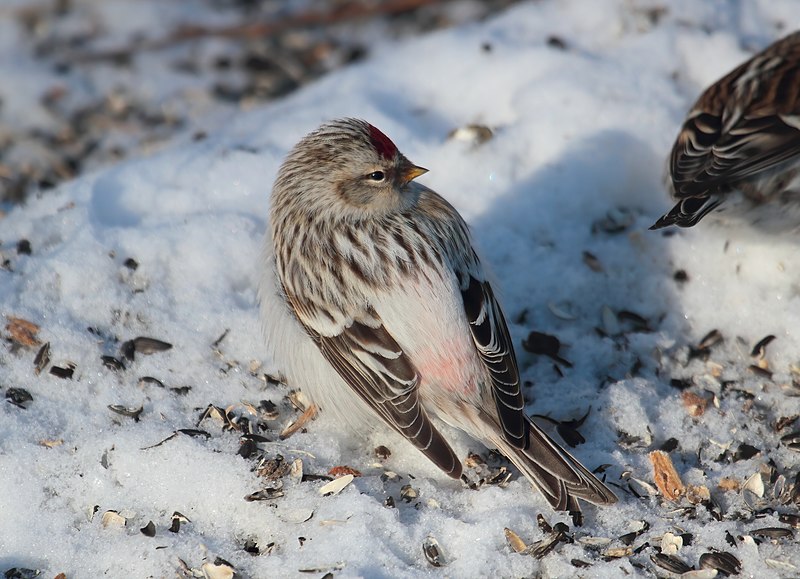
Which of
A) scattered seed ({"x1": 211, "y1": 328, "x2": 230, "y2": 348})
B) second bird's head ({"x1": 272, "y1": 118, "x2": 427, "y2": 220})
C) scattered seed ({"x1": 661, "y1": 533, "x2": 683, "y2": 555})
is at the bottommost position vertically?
scattered seed ({"x1": 211, "y1": 328, "x2": 230, "y2": 348})

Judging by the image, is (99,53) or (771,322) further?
(99,53)

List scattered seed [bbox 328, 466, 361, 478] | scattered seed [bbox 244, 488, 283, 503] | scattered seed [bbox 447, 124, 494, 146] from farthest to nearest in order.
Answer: scattered seed [bbox 447, 124, 494, 146], scattered seed [bbox 328, 466, 361, 478], scattered seed [bbox 244, 488, 283, 503]

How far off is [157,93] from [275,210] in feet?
9.33

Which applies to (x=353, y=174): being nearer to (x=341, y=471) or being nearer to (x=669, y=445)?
(x=341, y=471)

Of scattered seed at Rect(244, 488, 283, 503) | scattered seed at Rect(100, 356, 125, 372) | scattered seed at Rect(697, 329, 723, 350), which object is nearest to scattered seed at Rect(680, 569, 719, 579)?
scattered seed at Rect(697, 329, 723, 350)

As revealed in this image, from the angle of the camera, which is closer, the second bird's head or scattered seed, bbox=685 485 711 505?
scattered seed, bbox=685 485 711 505

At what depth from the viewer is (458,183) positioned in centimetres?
480

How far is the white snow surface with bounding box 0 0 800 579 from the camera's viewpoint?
3.27m

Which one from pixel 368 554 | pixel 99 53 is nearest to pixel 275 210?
pixel 368 554

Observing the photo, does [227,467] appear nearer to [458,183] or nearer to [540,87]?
[458,183]

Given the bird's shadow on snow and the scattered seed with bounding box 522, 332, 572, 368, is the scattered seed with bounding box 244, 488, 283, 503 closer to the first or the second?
the bird's shadow on snow

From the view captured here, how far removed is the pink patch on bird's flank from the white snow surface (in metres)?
0.86

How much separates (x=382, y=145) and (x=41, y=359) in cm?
155

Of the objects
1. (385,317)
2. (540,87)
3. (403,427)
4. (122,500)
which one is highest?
(540,87)
